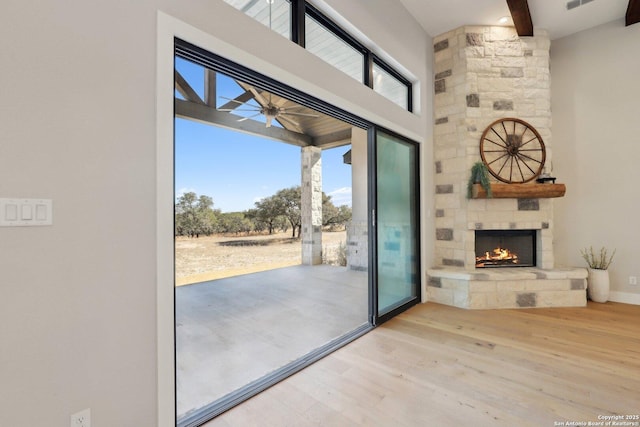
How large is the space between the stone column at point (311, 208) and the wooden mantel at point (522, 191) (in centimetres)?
410

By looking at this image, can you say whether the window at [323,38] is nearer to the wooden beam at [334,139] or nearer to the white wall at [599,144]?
the white wall at [599,144]

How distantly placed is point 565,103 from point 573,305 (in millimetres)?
2845

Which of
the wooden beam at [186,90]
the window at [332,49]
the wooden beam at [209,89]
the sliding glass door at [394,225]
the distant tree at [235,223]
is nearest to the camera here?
the window at [332,49]

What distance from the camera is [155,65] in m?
1.48

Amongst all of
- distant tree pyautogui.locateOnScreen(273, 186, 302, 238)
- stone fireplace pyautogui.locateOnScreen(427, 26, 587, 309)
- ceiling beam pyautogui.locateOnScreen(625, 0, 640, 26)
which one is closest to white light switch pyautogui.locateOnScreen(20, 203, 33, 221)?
stone fireplace pyautogui.locateOnScreen(427, 26, 587, 309)

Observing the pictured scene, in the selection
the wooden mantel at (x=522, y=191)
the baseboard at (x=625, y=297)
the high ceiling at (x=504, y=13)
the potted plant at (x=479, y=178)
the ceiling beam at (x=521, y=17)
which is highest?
the high ceiling at (x=504, y=13)

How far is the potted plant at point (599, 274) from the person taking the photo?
12.3ft

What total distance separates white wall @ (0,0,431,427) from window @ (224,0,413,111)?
0.70m

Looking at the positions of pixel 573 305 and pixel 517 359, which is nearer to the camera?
pixel 517 359

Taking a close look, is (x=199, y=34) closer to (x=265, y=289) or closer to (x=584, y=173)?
(x=265, y=289)

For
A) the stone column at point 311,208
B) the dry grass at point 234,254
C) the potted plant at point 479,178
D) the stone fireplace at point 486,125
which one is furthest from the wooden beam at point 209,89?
the potted plant at point 479,178

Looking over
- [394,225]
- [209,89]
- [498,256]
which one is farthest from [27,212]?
[209,89]

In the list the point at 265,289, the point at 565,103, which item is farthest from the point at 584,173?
the point at 265,289

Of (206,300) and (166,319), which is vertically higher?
(166,319)
